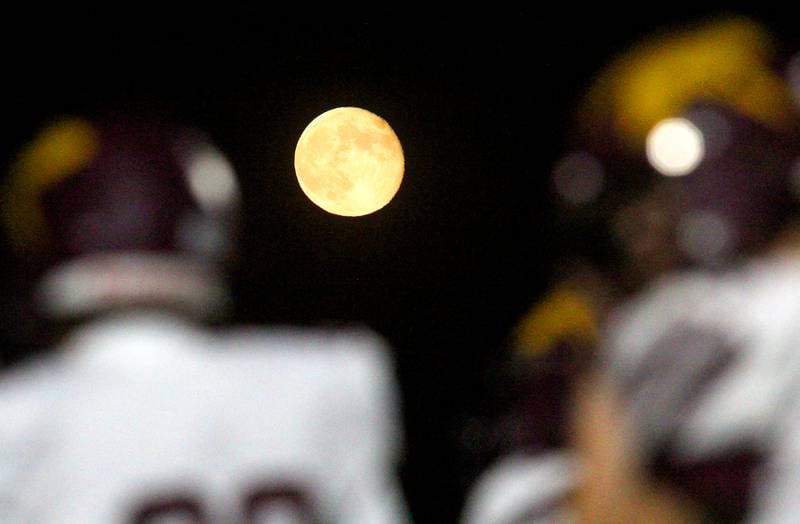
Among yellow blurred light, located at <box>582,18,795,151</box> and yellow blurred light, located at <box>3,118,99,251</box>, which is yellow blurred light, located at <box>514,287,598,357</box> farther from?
yellow blurred light, located at <box>3,118,99,251</box>

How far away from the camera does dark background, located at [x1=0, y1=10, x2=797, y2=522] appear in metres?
2.54

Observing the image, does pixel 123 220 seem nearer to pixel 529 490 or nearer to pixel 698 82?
pixel 529 490

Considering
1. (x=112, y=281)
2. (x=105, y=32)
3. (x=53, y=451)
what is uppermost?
(x=105, y=32)

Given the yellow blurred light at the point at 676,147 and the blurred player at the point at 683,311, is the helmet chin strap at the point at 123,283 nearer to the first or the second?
the blurred player at the point at 683,311

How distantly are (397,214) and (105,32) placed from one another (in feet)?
1.71

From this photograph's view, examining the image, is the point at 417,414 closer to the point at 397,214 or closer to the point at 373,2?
the point at 397,214

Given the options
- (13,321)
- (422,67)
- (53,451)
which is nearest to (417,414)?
(422,67)

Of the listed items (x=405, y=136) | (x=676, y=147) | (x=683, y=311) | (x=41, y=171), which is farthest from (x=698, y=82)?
(x=41, y=171)

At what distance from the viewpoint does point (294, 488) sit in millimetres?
1947

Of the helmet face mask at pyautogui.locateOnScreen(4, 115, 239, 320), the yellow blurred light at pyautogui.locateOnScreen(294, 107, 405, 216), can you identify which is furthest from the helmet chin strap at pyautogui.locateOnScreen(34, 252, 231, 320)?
the yellow blurred light at pyautogui.locateOnScreen(294, 107, 405, 216)

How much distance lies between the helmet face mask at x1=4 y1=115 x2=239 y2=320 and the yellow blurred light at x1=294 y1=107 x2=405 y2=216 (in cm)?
13

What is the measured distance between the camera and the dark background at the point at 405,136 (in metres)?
2.54

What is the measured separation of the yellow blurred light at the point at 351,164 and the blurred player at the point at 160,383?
133 mm

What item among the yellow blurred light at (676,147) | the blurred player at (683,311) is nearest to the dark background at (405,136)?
the blurred player at (683,311)
